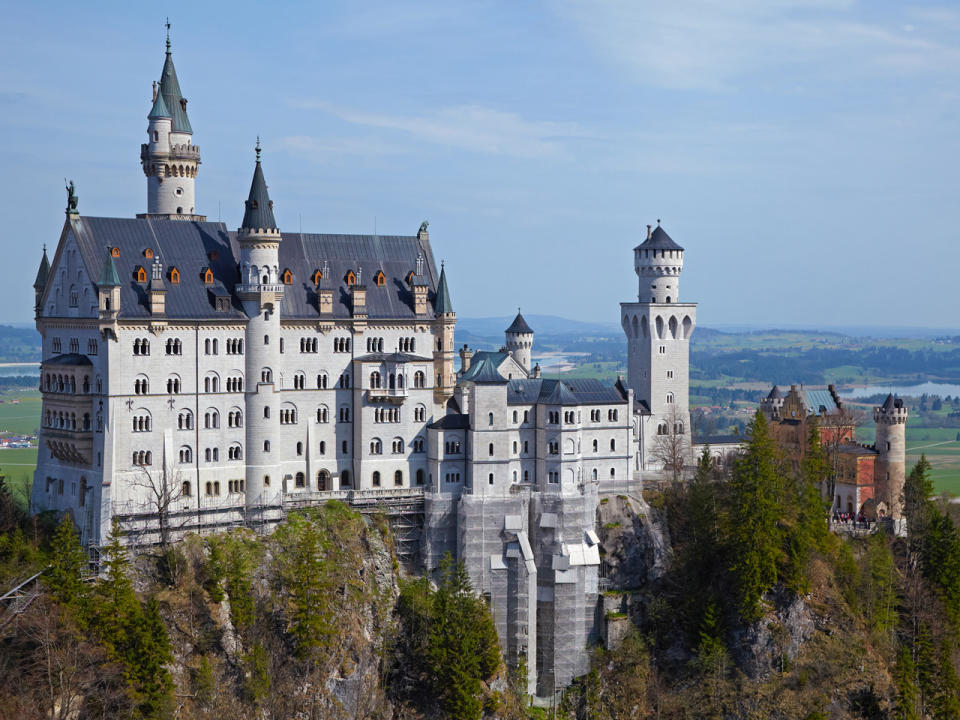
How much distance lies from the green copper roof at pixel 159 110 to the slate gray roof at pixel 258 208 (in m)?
14.2

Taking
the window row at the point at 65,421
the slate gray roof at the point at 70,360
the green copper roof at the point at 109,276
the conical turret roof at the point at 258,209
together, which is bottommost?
the window row at the point at 65,421

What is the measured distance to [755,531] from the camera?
99.2 m

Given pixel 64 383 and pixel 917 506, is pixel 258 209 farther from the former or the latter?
pixel 917 506

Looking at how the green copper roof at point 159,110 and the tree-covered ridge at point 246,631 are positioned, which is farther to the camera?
the green copper roof at point 159,110

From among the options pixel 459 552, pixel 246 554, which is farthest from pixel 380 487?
pixel 246 554

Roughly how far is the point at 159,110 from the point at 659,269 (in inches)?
1774

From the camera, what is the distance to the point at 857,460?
113938mm

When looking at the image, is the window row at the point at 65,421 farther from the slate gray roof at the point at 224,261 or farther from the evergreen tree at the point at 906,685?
the evergreen tree at the point at 906,685

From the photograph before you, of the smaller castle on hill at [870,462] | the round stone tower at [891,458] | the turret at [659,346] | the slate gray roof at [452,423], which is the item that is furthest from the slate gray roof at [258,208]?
the round stone tower at [891,458]

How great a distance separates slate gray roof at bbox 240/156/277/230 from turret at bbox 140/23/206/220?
12483 mm

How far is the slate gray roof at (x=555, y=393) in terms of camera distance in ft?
340

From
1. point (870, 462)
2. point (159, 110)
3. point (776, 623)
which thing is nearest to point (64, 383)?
point (159, 110)

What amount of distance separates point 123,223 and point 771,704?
59927mm

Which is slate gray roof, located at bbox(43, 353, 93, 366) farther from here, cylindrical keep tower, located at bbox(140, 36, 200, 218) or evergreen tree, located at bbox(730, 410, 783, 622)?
evergreen tree, located at bbox(730, 410, 783, 622)
